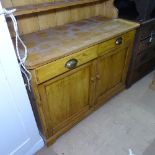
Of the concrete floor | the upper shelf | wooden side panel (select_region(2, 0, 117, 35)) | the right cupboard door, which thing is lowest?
the concrete floor

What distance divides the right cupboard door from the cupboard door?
141 mm

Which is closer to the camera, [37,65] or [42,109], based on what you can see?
[37,65]

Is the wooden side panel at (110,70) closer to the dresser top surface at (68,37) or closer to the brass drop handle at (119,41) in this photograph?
the brass drop handle at (119,41)

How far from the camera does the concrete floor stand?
137cm

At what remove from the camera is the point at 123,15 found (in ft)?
5.45

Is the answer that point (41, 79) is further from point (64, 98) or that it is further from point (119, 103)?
point (119, 103)

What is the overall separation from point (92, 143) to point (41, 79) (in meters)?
0.78

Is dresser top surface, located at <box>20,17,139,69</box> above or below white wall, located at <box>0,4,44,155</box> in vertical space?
above

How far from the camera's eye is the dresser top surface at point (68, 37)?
1.02 meters

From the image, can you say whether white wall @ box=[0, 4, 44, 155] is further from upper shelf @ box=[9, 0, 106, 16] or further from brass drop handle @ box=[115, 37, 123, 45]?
brass drop handle @ box=[115, 37, 123, 45]

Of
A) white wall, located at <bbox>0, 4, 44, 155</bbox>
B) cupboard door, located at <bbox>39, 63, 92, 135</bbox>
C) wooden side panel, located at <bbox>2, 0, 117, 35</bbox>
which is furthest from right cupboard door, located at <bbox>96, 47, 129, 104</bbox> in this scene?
white wall, located at <bbox>0, 4, 44, 155</bbox>

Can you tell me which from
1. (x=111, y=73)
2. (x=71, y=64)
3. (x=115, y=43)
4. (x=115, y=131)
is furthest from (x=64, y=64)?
(x=115, y=131)

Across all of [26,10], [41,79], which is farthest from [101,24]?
[41,79]

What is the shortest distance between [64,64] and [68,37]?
0.90 ft
